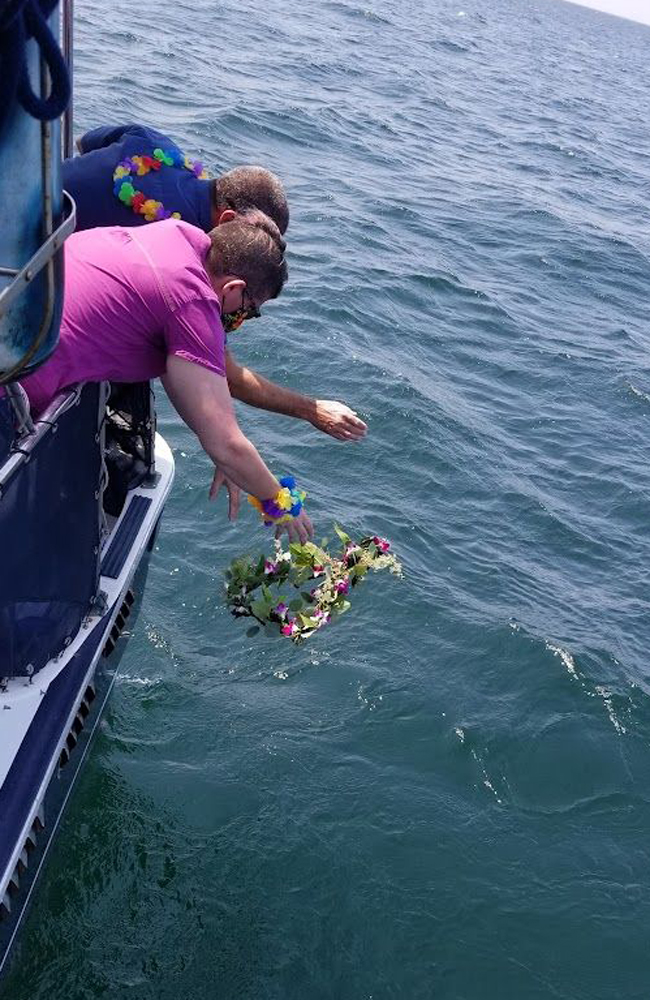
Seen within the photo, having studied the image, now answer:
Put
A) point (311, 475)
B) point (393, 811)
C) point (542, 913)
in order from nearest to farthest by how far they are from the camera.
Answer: point (542, 913) < point (393, 811) < point (311, 475)

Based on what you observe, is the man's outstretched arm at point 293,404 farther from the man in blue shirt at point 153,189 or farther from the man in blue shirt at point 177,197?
the man in blue shirt at point 153,189

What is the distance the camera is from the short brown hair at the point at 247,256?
398cm

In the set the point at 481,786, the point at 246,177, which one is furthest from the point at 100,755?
the point at 246,177

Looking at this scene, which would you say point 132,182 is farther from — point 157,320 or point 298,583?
point 298,583

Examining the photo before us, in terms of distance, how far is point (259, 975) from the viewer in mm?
4664

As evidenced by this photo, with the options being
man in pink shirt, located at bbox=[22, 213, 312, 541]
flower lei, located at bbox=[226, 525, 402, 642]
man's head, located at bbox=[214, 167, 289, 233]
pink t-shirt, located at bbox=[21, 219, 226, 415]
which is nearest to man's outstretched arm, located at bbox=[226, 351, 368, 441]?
flower lei, located at bbox=[226, 525, 402, 642]

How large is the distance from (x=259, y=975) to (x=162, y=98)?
14.0 meters

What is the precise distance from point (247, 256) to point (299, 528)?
3.38 feet

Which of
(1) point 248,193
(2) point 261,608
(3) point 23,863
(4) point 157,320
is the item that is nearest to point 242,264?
(4) point 157,320

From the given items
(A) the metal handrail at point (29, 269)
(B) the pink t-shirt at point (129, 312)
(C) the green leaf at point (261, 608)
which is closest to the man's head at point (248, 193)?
(B) the pink t-shirt at point (129, 312)

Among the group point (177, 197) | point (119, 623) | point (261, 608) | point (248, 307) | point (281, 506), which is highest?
point (177, 197)

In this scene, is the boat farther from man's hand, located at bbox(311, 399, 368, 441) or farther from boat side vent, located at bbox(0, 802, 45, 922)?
man's hand, located at bbox(311, 399, 368, 441)

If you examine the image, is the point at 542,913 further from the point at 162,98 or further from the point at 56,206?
the point at 162,98

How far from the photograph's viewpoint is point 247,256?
399 centimetres
